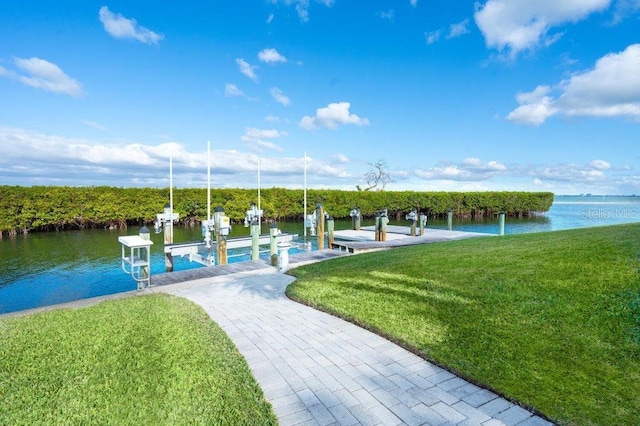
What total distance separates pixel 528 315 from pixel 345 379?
263cm

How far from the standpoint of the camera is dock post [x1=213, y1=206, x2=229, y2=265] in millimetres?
9586

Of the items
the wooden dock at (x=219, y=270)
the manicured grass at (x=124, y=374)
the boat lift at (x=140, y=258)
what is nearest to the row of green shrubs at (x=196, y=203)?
the wooden dock at (x=219, y=270)

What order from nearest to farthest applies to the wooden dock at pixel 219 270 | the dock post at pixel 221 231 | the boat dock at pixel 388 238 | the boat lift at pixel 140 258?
1. the boat lift at pixel 140 258
2. the wooden dock at pixel 219 270
3. the dock post at pixel 221 231
4. the boat dock at pixel 388 238

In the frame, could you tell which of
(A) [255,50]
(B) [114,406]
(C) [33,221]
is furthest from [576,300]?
(C) [33,221]

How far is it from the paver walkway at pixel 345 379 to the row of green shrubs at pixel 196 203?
30.6 feet

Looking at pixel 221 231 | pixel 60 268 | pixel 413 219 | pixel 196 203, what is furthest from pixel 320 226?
pixel 196 203

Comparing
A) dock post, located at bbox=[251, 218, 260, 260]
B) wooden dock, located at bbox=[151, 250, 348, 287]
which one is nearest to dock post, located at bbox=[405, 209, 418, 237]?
wooden dock, located at bbox=[151, 250, 348, 287]

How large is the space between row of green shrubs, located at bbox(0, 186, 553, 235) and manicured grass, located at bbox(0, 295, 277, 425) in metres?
10.1

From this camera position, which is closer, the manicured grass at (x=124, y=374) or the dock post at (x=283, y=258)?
the manicured grass at (x=124, y=374)

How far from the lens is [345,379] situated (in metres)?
3.21

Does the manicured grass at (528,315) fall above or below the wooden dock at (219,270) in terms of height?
above

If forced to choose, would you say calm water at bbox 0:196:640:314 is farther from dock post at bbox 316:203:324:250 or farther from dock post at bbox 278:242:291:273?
dock post at bbox 278:242:291:273

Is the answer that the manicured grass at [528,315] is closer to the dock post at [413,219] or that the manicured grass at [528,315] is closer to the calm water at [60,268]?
the calm water at [60,268]

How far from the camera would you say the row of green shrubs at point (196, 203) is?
17.3m
